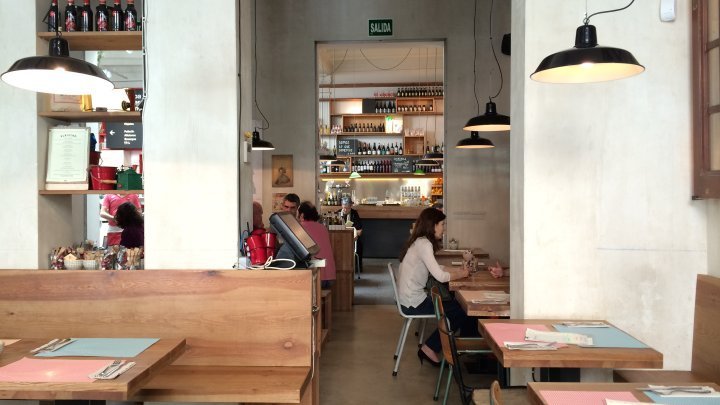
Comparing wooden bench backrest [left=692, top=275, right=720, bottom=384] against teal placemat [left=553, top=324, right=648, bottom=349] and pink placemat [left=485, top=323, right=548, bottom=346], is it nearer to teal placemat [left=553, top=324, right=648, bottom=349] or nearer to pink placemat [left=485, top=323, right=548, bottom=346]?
teal placemat [left=553, top=324, right=648, bottom=349]

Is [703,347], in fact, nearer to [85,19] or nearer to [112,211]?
[85,19]

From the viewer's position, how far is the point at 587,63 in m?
2.54

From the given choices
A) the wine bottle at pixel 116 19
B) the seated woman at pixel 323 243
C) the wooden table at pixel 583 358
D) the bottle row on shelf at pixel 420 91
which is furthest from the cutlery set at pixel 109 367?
the bottle row on shelf at pixel 420 91

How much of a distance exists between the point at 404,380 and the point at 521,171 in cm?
219

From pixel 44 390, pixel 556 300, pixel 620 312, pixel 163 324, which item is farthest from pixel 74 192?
pixel 620 312

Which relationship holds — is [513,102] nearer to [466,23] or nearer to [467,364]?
[467,364]

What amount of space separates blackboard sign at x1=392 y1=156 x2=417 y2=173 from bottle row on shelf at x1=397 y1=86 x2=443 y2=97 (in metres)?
1.45

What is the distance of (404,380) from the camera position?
16.0 feet

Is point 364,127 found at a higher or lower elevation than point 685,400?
higher

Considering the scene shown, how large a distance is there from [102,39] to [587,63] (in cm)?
308

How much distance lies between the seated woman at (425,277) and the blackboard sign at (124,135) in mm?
2539

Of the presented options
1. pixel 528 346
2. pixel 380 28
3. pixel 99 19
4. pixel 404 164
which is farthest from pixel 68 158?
pixel 404 164

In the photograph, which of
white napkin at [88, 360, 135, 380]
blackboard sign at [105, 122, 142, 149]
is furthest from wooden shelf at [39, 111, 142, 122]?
white napkin at [88, 360, 135, 380]

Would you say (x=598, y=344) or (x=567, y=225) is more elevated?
(x=567, y=225)
